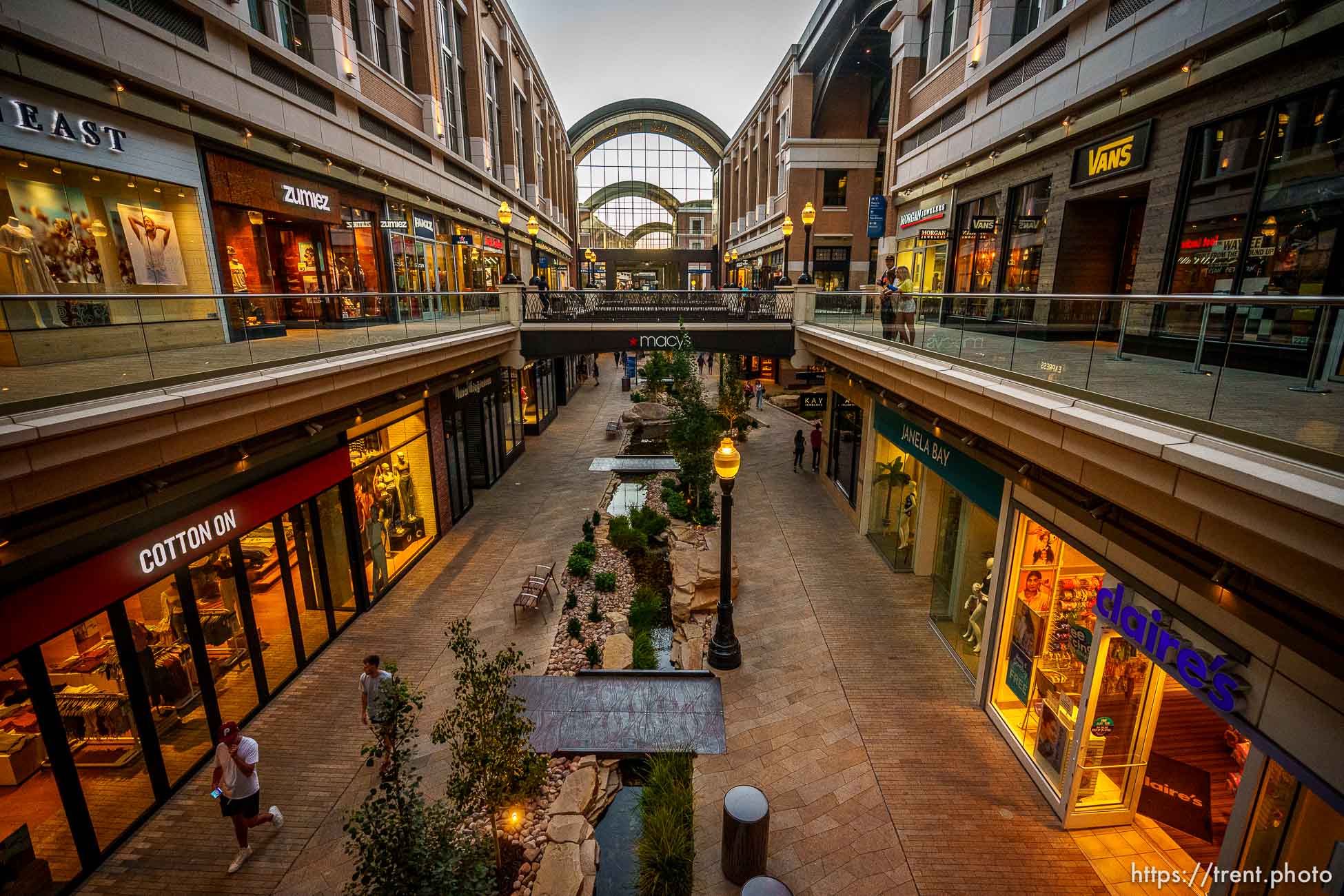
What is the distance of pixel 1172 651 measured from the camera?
5.13 metres

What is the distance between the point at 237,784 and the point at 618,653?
536 centimetres

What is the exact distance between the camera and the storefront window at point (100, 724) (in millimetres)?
6000

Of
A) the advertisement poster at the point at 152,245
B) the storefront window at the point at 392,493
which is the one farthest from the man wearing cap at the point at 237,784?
the advertisement poster at the point at 152,245

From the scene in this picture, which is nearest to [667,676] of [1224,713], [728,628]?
[728,628]

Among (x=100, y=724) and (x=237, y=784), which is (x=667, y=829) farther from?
(x=100, y=724)

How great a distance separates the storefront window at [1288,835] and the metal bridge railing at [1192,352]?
274 centimetres

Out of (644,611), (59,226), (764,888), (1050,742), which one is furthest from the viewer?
(644,611)

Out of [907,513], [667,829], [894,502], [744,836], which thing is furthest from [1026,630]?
[894,502]

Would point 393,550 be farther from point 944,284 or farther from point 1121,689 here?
point 944,284

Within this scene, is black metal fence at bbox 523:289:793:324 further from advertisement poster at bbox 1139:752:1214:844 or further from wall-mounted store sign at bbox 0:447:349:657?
advertisement poster at bbox 1139:752:1214:844

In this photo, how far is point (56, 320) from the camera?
509 cm

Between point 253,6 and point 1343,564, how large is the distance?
1877 cm

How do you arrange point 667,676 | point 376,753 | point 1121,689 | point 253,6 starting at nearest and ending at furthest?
point 376,753
point 1121,689
point 667,676
point 253,6

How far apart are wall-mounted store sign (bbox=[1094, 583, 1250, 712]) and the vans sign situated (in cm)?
1684
